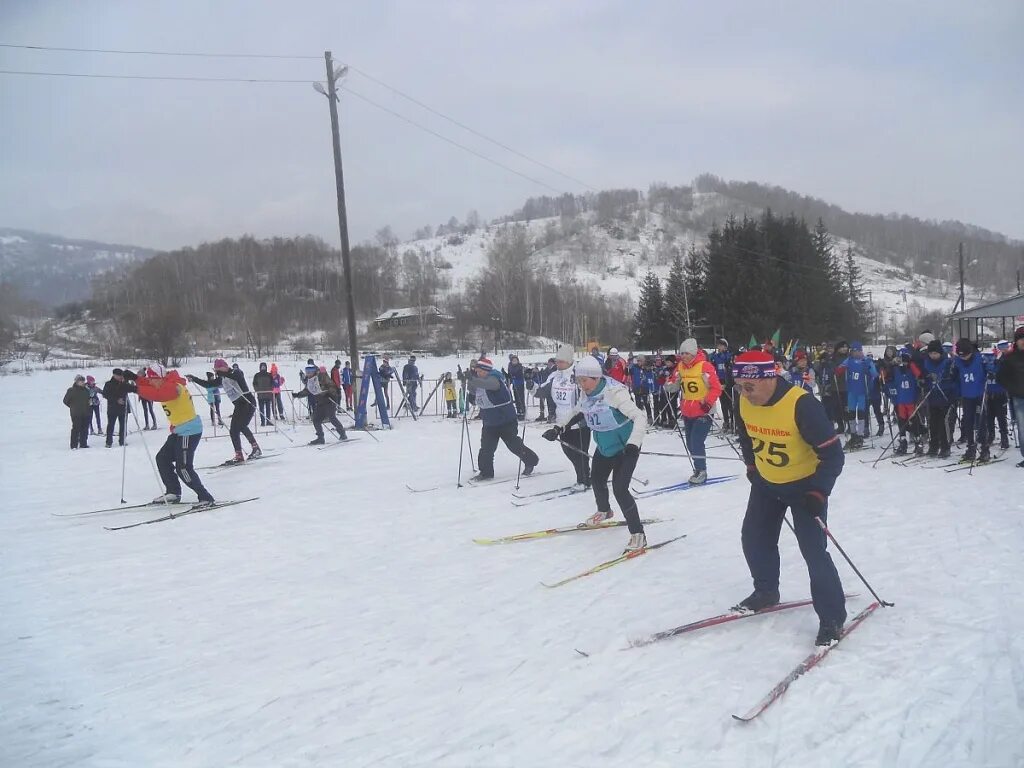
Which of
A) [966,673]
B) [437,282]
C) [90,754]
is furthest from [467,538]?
[437,282]

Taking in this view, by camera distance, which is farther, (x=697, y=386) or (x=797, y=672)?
(x=697, y=386)

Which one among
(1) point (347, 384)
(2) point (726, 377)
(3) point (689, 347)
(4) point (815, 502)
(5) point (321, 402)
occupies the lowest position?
(4) point (815, 502)

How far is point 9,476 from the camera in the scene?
38.0 ft

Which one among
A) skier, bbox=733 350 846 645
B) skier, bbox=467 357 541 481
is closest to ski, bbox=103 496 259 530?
skier, bbox=467 357 541 481

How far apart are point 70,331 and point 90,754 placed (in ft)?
216

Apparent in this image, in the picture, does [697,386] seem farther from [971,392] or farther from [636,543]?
[971,392]

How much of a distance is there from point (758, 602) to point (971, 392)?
22.2 ft

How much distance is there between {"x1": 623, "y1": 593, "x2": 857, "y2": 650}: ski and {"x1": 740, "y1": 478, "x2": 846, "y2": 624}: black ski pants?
0.53 ft

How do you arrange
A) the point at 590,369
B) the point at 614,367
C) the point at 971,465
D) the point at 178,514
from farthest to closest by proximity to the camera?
the point at 614,367
the point at 971,465
the point at 178,514
the point at 590,369

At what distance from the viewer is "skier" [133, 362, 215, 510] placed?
8.31m

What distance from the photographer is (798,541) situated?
3.87m

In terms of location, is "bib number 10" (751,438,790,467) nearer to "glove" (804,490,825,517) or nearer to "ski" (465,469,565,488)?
"glove" (804,490,825,517)

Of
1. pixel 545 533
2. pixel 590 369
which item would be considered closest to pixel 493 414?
pixel 545 533

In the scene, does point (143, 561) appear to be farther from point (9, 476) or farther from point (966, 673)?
point (9, 476)
